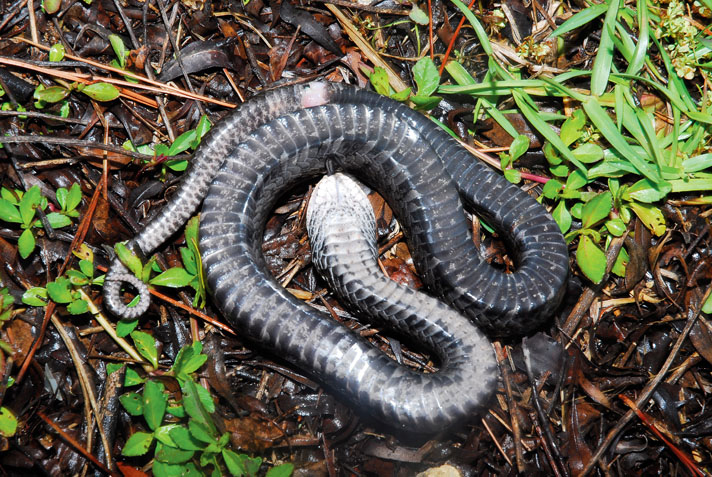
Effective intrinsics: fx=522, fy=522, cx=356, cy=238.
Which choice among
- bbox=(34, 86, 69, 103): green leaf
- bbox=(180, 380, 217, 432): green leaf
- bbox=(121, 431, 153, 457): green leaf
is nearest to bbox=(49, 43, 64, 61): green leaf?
bbox=(34, 86, 69, 103): green leaf

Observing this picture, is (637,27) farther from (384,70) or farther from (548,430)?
(548,430)

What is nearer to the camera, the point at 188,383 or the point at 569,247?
the point at 188,383

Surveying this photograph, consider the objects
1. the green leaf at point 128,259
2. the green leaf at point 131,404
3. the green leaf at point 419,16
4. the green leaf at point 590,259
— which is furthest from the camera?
the green leaf at point 419,16

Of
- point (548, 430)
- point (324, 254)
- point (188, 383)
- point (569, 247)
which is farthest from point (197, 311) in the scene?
point (569, 247)

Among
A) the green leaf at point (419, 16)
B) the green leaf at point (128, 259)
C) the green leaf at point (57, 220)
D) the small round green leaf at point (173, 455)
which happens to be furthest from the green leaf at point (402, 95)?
the small round green leaf at point (173, 455)

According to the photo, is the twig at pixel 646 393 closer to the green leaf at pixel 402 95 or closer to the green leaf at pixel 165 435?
the green leaf at pixel 402 95

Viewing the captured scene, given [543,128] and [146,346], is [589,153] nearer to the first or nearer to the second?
[543,128]
